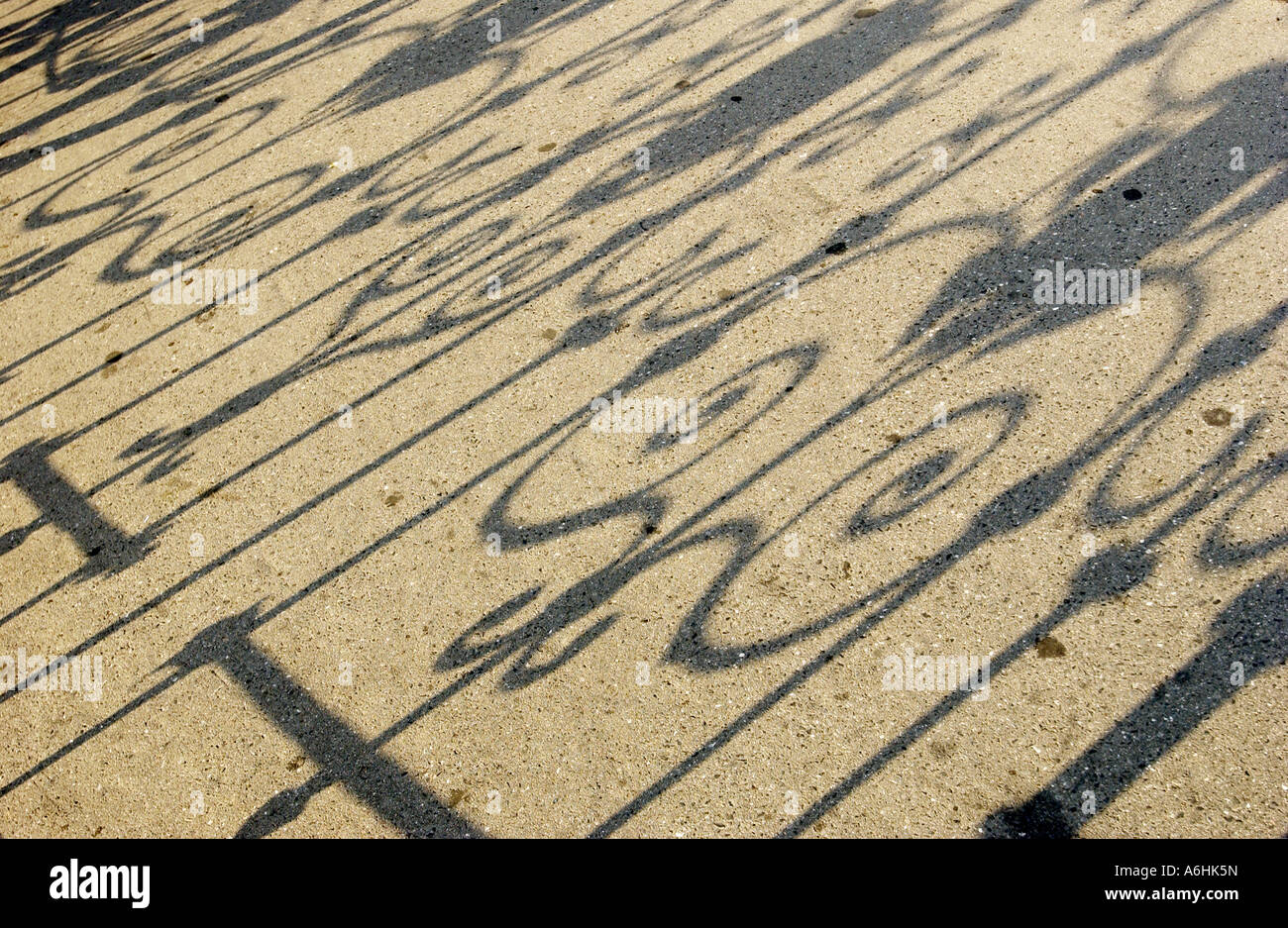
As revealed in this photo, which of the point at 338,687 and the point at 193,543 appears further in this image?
the point at 193,543

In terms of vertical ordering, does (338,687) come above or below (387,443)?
below

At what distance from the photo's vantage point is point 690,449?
464 cm

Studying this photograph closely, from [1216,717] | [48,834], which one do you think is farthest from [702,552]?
[48,834]

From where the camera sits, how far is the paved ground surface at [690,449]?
3.72m

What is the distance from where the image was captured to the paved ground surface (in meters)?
3.72

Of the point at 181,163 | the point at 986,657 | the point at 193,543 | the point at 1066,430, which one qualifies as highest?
the point at 181,163

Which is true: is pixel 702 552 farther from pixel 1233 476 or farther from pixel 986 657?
pixel 1233 476

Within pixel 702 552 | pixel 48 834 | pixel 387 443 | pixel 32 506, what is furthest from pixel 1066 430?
pixel 32 506

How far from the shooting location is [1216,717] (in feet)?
11.5

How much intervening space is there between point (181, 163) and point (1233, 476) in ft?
21.6

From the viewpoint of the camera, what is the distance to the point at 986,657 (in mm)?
3768
